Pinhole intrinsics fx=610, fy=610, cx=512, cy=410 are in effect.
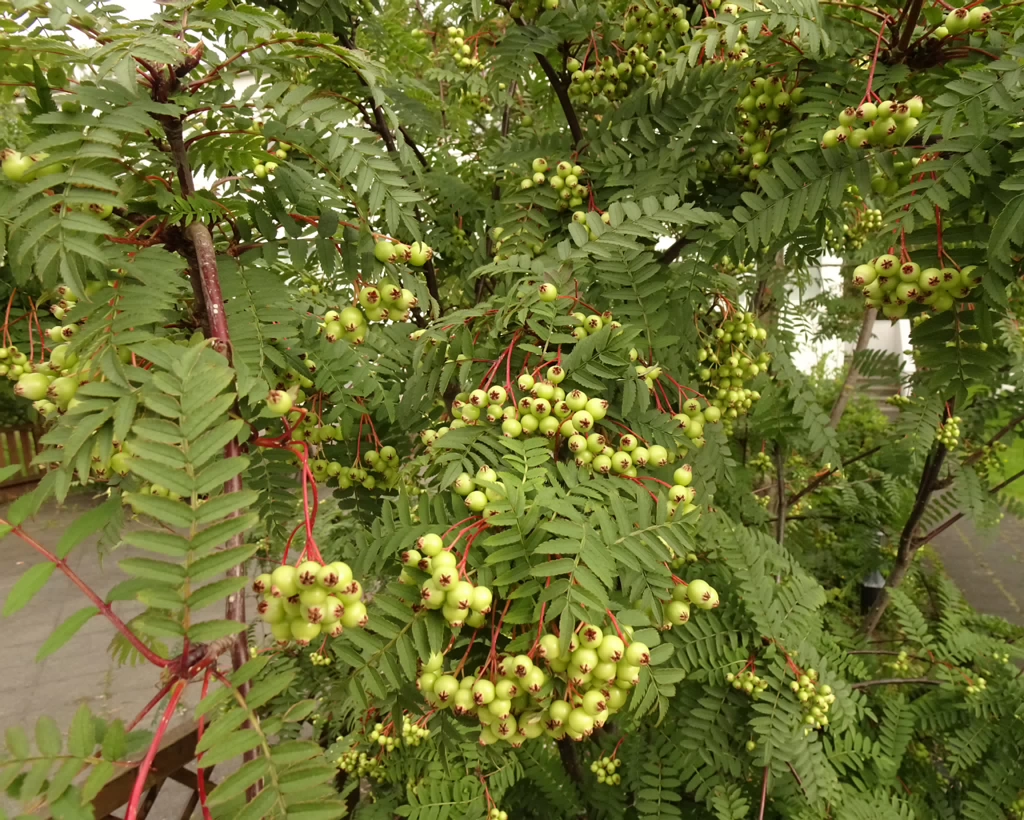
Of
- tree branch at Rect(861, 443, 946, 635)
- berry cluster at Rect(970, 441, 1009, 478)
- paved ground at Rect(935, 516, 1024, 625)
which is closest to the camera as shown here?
tree branch at Rect(861, 443, 946, 635)

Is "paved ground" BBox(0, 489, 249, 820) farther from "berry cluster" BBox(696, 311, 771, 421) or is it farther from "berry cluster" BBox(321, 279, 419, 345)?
"berry cluster" BBox(696, 311, 771, 421)

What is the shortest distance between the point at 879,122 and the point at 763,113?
38cm

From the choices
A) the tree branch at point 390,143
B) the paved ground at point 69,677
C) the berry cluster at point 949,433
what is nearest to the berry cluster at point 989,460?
the berry cluster at point 949,433

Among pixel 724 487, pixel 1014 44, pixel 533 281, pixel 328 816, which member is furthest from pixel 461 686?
pixel 724 487

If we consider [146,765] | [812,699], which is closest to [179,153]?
[146,765]

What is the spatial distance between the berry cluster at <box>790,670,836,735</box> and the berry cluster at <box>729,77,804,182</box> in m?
1.46

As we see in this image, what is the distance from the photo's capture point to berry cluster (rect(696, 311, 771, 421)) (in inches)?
75.2

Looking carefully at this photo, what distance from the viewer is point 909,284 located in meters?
1.18

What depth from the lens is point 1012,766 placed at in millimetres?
2264

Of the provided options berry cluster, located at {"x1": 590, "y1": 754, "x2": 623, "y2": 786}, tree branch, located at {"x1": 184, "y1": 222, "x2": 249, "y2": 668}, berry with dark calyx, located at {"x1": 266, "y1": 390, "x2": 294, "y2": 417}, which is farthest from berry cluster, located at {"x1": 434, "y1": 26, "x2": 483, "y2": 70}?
berry cluster, located at {"x1": 590, "y1": 754, "x2": 623, "y2": 786}

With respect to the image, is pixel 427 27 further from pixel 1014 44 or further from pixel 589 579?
pixel 589 579

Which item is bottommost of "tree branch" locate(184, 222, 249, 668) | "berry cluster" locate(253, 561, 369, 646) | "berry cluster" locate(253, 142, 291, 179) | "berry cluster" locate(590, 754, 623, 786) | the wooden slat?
the wooden slat

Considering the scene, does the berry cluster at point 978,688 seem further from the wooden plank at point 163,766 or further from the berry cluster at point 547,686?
the wooden plank at point 163,766

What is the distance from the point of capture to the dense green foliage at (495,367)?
34.4 inches
